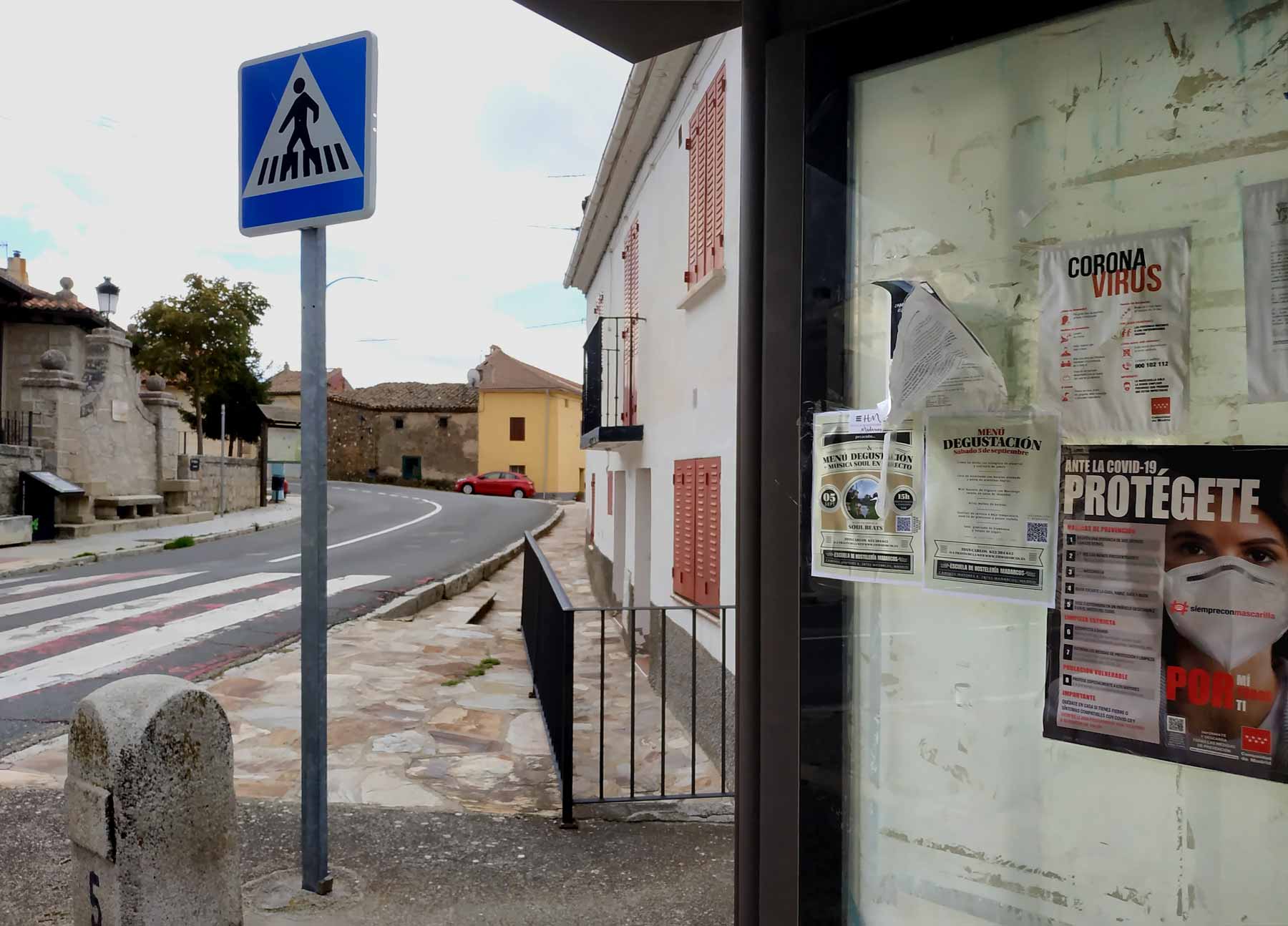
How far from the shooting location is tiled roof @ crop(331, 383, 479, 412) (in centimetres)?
5616

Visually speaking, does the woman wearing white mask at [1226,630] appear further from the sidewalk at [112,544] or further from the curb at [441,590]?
the sidewalk at [112,544]

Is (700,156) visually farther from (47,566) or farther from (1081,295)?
(47,566)

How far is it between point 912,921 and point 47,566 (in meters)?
16.2

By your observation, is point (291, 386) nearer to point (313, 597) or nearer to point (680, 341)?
point (680, 341)

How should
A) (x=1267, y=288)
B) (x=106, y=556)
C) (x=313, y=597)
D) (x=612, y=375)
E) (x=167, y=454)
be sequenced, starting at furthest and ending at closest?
(x=167, y=454), (x=106, y=556), (x=612, y=375), (x=313, y=597), (x=1267, y=288)

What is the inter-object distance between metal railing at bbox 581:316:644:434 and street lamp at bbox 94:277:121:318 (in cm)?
1392

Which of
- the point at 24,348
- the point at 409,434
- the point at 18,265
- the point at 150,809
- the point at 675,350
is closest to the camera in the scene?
the point at 150,809

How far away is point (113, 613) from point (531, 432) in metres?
43.6

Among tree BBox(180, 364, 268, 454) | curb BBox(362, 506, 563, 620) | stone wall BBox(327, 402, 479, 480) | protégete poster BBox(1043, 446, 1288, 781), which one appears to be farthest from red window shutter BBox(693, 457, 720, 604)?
stone wall BBox(327, 402, 479, 480)

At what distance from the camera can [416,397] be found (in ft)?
189

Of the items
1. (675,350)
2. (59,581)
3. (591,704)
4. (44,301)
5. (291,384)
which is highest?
(291,384)

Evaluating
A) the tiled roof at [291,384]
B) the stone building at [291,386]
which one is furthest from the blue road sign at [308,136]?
the tiled roof at [291,384]

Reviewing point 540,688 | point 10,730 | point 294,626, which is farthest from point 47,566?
point 540,688

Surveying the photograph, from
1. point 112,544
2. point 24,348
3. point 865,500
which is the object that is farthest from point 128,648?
point 24,348
